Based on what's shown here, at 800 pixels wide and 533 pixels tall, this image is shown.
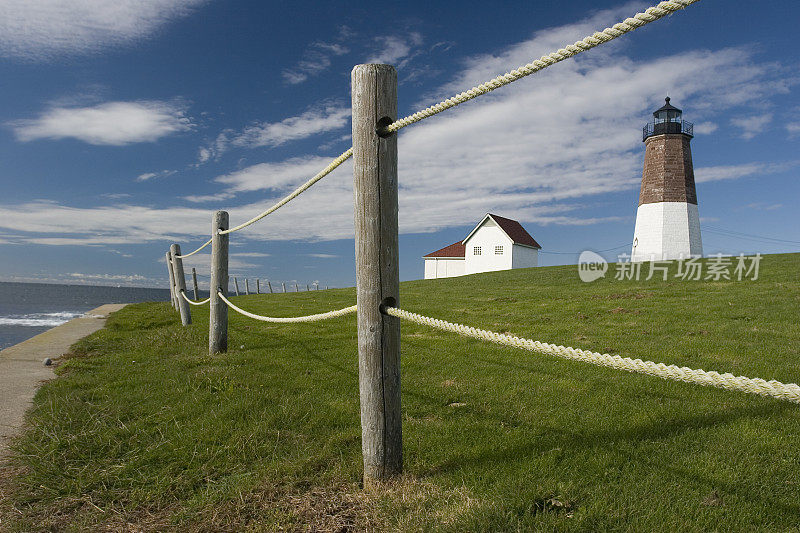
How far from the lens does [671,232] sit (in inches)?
1250

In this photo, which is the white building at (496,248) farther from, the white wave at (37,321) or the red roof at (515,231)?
the white wave at (37,321)

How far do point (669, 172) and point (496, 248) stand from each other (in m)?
14.2

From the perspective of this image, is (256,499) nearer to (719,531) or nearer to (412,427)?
(412,427)

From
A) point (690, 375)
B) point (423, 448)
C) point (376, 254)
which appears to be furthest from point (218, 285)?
point (690, 375)

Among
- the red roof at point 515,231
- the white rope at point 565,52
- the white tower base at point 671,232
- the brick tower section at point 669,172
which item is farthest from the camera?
the red roof at point 515,231

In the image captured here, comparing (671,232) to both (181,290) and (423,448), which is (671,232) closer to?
(181,290)

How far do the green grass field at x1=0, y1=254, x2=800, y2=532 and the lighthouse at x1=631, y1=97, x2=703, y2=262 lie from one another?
2857 cm

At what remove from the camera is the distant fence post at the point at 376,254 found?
279 cm

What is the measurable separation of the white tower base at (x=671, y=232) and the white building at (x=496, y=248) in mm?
10232

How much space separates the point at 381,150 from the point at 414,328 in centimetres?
694

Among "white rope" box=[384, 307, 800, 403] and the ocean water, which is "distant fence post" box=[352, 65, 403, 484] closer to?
"white rope" box=[384, 307, 800, 403]

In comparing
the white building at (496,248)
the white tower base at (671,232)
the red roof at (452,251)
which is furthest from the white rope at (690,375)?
the red roof at (452,251)

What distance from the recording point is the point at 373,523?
8.14ft

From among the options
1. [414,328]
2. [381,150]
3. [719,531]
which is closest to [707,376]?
[719,531]
